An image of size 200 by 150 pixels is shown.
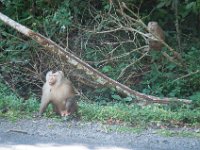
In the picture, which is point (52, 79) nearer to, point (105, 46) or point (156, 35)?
point (156, 35)

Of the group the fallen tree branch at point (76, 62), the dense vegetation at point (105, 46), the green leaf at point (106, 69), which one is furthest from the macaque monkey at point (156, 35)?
the fallen tree branch at point (76, 62)

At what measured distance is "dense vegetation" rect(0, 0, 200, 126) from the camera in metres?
10.4

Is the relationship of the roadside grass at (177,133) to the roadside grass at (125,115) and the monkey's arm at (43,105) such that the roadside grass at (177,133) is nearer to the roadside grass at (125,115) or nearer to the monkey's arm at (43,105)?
the roadside grass at (125,115)

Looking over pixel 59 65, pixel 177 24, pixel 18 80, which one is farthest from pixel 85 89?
pixel 177 24

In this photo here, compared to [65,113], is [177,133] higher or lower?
lower

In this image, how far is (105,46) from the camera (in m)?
11.6

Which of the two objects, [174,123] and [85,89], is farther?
[85,89]

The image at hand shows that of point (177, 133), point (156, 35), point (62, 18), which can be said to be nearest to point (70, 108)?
point (177, 133)

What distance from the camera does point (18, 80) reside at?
1091 cm

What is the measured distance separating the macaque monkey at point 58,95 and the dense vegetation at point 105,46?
1.95 metres

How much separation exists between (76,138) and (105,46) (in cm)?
528

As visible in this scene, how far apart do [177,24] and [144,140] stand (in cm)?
562

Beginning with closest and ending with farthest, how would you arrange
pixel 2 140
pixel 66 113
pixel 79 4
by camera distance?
pixel 2 140 → pixel 66 113 → pixel 79 4

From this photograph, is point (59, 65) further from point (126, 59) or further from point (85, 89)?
point (126, 59)
